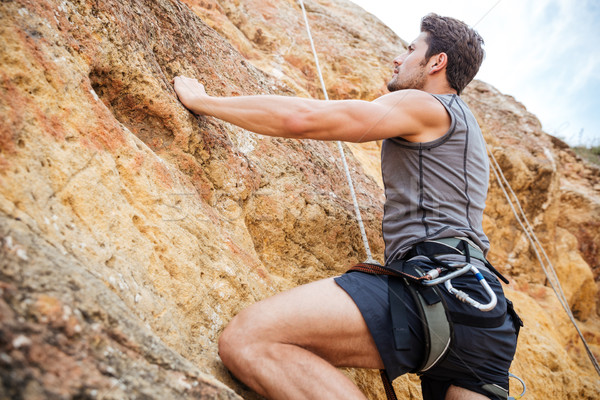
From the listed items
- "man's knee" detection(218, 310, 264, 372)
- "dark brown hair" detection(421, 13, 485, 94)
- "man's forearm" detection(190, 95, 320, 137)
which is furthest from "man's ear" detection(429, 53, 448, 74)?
"man's knee" detection(218, 310, 264, 372)

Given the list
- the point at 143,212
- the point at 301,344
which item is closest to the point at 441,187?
the point at 301,344

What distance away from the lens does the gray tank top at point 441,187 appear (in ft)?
6.19

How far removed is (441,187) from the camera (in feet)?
6.32

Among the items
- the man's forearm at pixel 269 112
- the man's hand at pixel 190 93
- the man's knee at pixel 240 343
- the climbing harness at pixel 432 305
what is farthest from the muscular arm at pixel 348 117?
the man's knee at pixel 240 343

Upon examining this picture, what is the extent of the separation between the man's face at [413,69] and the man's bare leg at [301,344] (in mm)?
1462

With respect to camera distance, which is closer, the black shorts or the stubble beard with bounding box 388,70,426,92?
→ the black shorts

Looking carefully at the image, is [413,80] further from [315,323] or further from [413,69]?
[315,323]

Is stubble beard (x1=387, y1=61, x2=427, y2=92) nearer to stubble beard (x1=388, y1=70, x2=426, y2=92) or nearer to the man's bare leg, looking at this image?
stubble beard (x1=388, y1=70, x2=426, y2=92)

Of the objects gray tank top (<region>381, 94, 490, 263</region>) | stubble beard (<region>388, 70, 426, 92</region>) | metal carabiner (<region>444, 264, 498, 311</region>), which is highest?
stubble beard (<region>388, 70, 426, 92</region>)

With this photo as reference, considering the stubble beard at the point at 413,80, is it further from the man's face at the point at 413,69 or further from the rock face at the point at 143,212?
the rock face at the point at 143,212

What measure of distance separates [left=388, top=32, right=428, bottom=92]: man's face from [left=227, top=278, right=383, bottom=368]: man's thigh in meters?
1.47

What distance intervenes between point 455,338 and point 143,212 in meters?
1.43

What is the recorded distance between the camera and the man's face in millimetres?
2377

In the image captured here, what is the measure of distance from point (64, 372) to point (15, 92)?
99cm
